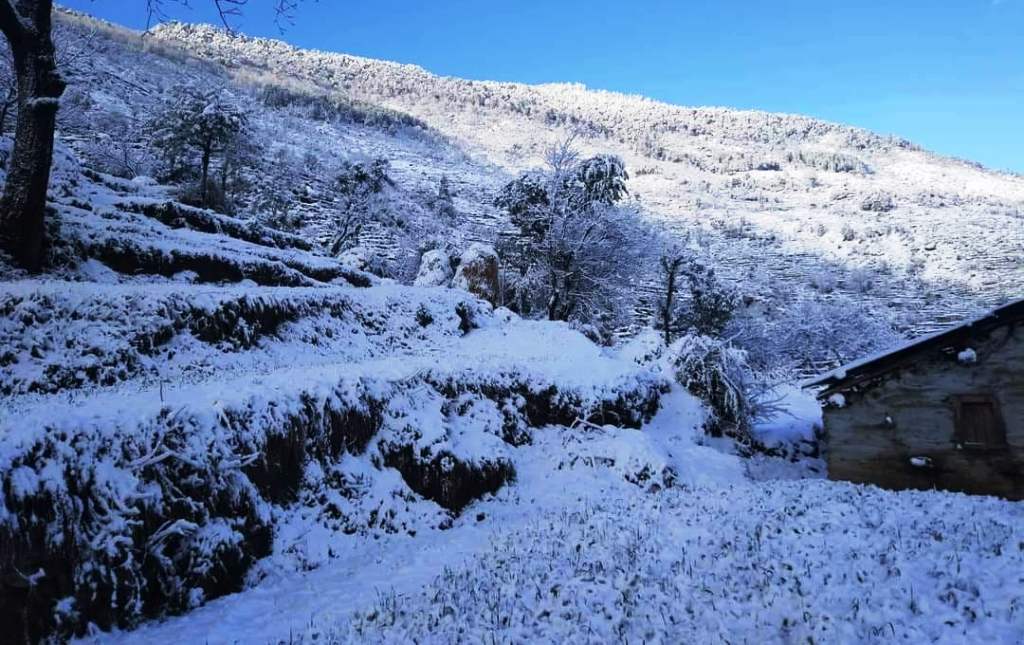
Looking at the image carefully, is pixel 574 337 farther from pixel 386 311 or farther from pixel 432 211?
pixel 432 211

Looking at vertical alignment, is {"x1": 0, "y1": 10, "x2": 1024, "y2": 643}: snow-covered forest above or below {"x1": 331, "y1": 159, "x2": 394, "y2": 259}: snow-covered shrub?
below

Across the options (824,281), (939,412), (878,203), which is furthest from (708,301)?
(878,203)

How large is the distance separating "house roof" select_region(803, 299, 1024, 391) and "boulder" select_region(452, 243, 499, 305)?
52.2ft

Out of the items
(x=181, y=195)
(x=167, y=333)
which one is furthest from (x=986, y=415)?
(x=181, y=195)

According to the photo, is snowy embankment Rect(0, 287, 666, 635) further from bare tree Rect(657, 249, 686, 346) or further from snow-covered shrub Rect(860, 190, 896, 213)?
snow-covered shrub Rect(860, 190, 896, 213)

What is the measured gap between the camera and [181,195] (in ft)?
99.8

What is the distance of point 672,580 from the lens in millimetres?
6809

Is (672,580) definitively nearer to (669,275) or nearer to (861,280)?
(669,275)

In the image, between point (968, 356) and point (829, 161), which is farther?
point (829, 161)

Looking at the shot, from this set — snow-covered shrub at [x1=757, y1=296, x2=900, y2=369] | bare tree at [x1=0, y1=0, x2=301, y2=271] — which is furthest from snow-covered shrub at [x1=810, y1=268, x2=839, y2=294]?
bare tree at [x1=0, y1=0, x2=301, y2=271]

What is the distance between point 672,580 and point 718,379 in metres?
14.7

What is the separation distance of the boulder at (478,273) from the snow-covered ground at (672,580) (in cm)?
1785

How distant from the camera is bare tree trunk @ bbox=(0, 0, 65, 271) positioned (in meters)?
11.0

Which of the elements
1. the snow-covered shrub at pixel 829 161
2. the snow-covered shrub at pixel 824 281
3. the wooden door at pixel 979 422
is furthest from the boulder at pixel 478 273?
the snow-covered shrub at pixel 829 161
